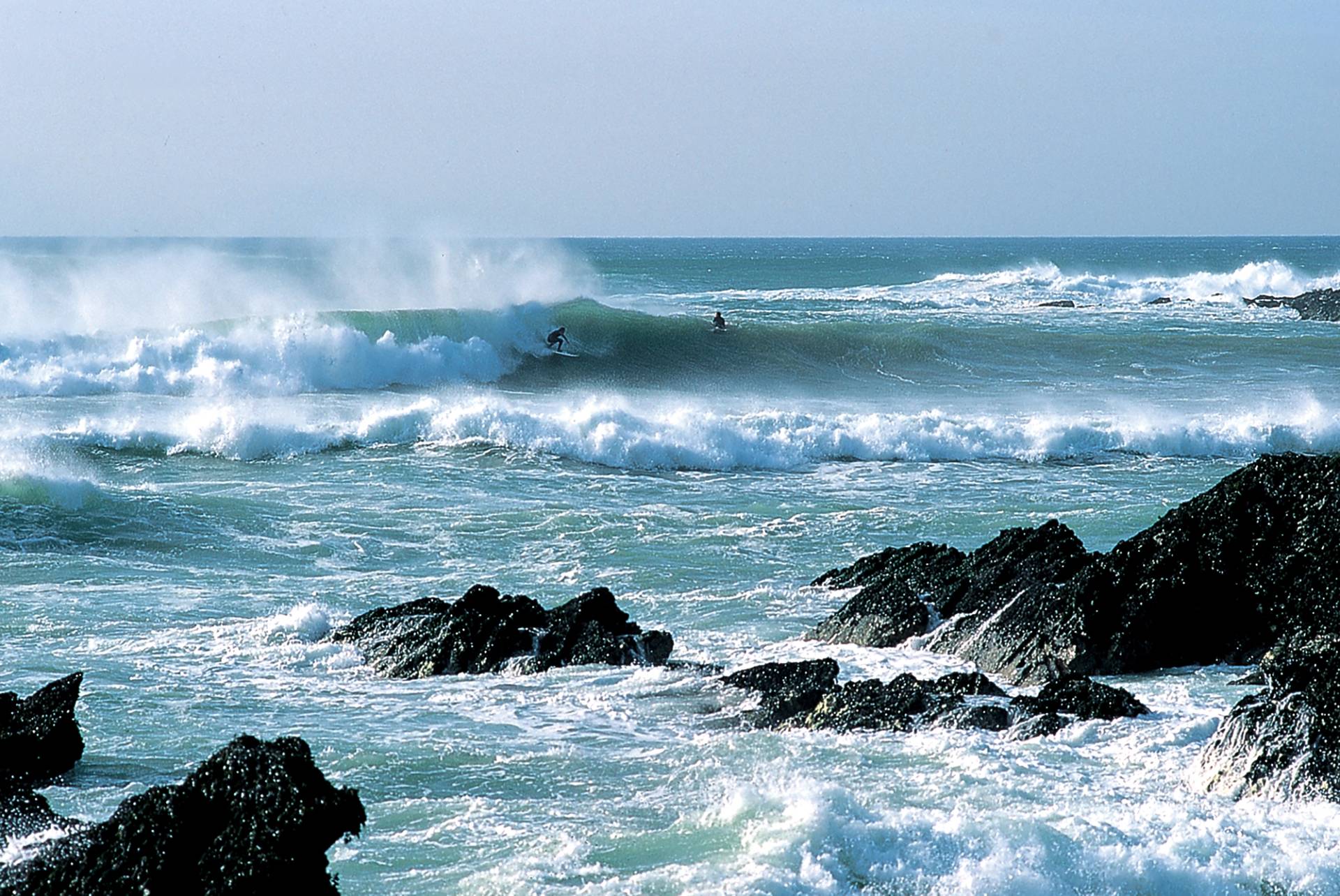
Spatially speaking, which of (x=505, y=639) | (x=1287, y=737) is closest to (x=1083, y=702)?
(x=1287, y=737)

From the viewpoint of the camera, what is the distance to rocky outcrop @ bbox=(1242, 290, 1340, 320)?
156 ft

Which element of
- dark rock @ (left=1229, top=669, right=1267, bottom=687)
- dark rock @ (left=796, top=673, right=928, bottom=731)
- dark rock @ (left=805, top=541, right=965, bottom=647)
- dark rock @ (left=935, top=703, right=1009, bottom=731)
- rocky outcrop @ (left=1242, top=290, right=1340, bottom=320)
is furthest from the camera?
rocky outcrop @ (left=1242, top=290, right=1340, bottom=320)

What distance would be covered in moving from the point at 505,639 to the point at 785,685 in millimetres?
2150

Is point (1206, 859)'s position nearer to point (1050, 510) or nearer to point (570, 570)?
point (570, 570)

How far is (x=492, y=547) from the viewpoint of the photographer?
1423 centimetres

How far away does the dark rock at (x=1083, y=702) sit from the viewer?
802 cm

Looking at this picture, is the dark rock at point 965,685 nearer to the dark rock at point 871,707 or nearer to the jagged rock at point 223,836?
the dark rock at point 871,707

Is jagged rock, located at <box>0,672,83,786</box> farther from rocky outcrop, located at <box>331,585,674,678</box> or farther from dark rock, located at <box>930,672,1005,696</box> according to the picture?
dark rock, located at <box>930,672,1005,696</box>

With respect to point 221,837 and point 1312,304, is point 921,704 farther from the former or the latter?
point 1312,304

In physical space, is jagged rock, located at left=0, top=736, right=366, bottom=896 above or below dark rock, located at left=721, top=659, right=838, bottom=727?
above

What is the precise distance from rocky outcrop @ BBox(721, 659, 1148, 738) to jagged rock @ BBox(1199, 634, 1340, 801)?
0.92m

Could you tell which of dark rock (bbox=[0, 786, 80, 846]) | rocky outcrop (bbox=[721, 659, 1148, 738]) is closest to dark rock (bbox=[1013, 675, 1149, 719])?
rocky outcrop (bbox=[721, 659, 1148, 738])

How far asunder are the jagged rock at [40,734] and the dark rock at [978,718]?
4643 mm

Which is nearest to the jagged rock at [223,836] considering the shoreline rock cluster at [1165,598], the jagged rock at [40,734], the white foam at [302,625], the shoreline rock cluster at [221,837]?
the shoreline rock cluster at [221,837]
